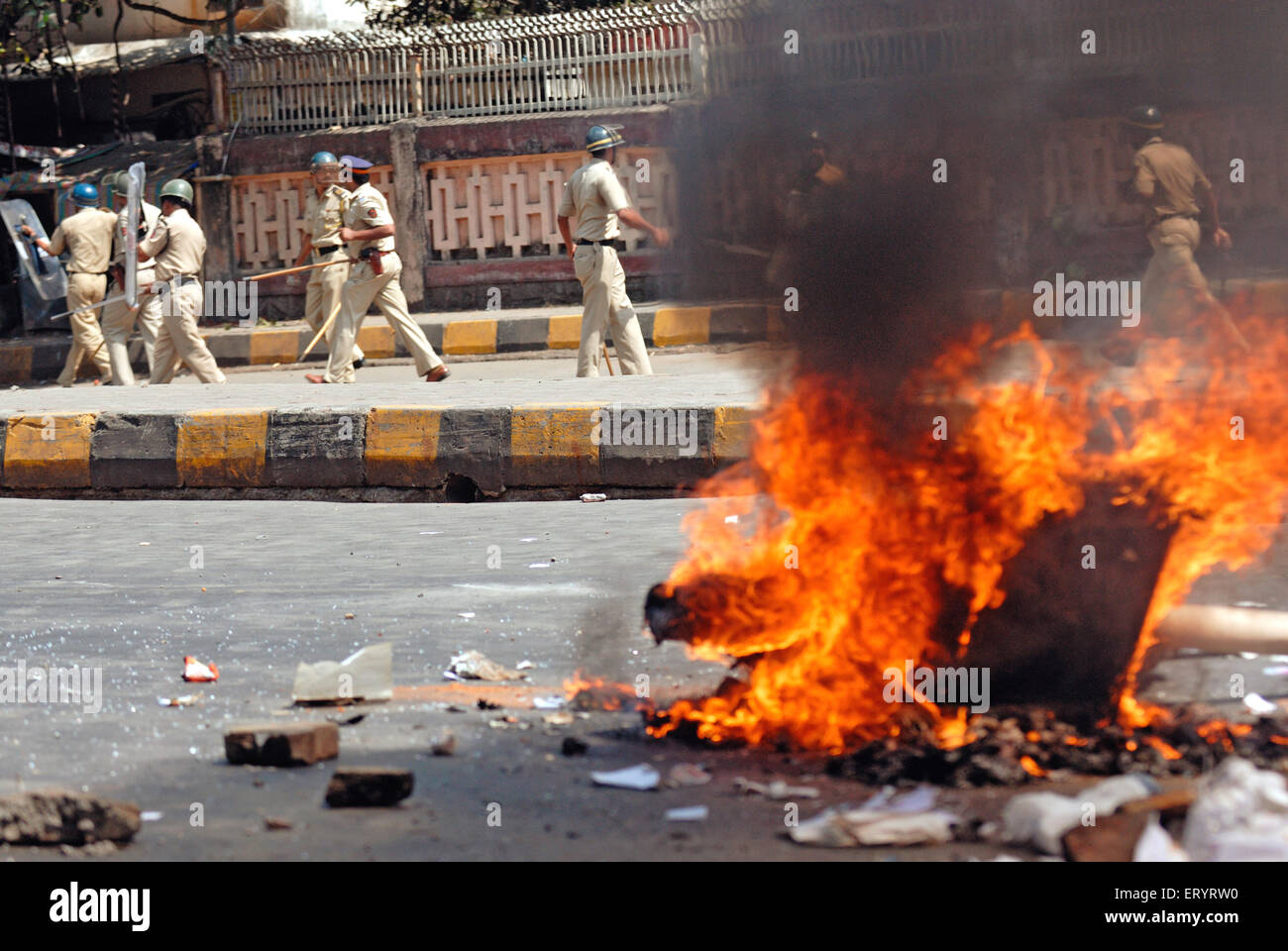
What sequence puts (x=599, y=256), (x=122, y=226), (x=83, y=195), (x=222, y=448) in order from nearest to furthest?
1. (x=222, y=448)
2. (x=599, y=256)
3. (x=122, y=226)
4. (x=83, y=195)

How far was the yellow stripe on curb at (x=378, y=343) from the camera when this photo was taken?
1451 centimetres

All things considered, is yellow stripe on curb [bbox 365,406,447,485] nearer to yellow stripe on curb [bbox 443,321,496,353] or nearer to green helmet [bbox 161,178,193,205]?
green helmet [bbox 161,178,193,205]

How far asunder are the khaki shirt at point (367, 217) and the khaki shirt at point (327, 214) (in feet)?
5.34

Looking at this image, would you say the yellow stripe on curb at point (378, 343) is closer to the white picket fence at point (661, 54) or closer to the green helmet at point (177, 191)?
the white picket fence at point (661, 54)

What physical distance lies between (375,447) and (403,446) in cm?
15

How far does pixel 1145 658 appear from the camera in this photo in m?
3.59

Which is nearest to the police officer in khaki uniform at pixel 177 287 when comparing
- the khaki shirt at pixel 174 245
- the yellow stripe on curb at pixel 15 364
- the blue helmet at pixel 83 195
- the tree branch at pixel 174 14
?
the khaki shirt at pixel 174 245

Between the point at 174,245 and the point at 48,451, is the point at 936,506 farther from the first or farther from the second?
the point at 174,245

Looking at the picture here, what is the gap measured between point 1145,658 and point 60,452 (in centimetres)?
600

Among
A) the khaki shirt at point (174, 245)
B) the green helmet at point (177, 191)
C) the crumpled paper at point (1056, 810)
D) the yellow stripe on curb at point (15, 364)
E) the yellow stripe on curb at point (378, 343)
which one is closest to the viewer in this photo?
the crumpled paper at point (1056, 810)

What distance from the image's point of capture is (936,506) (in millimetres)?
3469

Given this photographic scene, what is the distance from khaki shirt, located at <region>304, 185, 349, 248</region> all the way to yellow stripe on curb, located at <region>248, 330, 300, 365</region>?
2187 millimetres

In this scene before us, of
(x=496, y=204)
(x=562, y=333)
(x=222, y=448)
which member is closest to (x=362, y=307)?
(x=222, y=448)

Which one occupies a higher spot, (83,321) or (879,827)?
(83,321)
